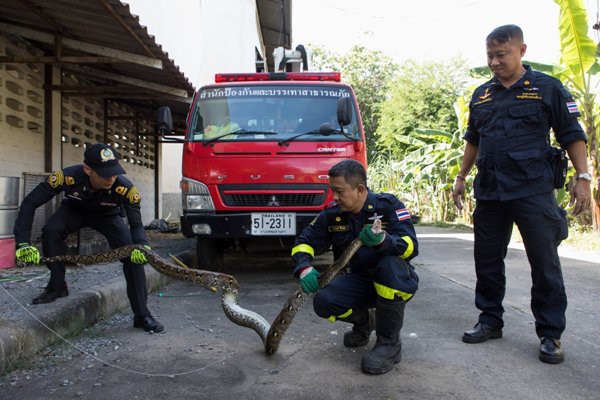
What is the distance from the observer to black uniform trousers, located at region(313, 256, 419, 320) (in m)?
2.96

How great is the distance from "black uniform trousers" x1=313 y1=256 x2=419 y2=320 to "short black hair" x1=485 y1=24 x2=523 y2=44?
154 cm

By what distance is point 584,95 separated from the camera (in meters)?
9.41

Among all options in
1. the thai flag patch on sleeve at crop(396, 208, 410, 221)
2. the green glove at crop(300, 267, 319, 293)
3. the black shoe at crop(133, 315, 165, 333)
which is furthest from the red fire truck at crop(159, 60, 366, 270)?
the green glove at crop(300, 267, 319, 293)

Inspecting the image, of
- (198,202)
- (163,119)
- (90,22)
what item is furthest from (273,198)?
(90,22)

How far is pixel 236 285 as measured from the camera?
3463 mm

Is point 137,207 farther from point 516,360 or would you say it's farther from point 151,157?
point 151,157

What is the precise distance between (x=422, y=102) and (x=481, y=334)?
16.6 meters

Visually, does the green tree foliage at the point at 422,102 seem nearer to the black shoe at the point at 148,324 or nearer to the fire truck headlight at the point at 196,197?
the fire truck headlight at the point at 196,197

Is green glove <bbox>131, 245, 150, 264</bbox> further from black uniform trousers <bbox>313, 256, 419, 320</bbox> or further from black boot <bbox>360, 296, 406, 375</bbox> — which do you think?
black boot <bbox>360, 296, 406, 375</bbox>

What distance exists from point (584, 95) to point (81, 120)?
30.7 ft

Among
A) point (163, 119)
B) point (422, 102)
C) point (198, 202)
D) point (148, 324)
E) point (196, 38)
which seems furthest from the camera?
point (422, 102)

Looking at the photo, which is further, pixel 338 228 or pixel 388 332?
pixel 338 228

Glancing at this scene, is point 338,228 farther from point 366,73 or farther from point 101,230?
point 366,73

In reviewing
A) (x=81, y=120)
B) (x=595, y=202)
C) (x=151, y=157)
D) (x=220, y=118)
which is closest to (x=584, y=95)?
(x=595, y=202)
